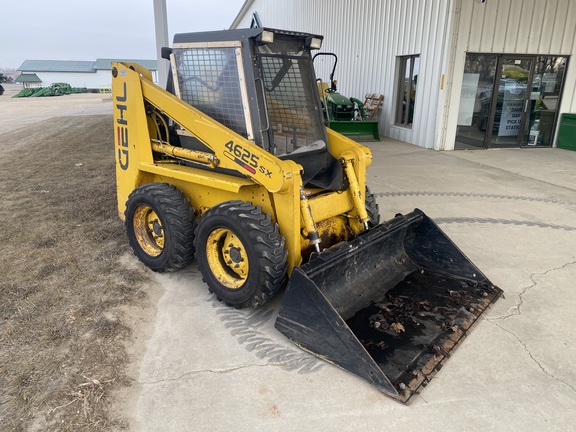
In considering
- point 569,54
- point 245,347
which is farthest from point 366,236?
point 569,54

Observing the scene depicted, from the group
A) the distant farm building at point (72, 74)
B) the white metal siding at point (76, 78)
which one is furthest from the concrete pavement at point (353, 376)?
the white metal siding at point (76, 78)

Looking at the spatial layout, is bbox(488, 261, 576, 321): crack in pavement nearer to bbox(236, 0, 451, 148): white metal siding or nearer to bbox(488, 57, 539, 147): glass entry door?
bbox(236, 0, 451, 148): white metal siding

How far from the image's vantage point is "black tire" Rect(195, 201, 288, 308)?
126 inches

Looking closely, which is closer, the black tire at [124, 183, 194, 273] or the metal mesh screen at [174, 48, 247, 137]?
the metal mesh screen at [174, 48, 247, 137]

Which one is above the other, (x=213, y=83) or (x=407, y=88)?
(x=213, y=83)

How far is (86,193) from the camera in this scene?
22.4ft

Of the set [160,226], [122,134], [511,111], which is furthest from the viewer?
[511,111]

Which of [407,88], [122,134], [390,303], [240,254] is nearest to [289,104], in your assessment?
[240,254]

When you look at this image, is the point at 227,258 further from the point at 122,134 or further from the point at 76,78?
the point at 76,78

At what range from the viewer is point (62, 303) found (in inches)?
143

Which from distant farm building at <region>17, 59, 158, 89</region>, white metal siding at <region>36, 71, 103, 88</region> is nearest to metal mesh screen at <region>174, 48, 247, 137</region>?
distant farm building at <region>17, 59, 158, 89</region>

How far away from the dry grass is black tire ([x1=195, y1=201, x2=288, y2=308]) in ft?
2.34

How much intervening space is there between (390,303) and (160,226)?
7.07 feet

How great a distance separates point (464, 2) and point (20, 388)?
1073 cm
